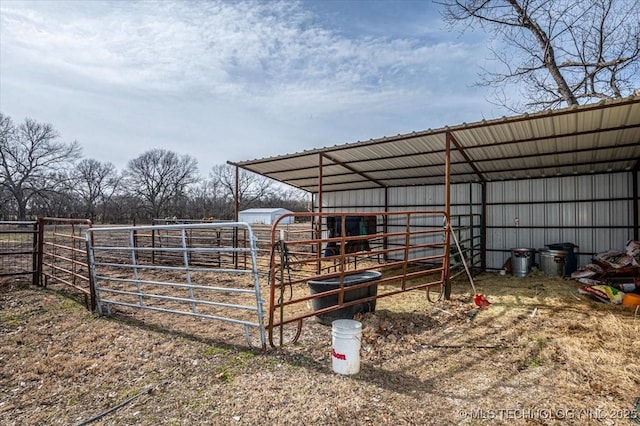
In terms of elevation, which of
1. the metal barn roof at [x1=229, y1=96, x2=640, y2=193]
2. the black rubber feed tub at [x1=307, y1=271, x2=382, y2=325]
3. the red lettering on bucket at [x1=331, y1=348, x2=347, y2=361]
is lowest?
the red lettering on bucket at [x1=331, y1=348, x2=347, y2=361]

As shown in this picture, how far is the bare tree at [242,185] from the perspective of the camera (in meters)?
53.9

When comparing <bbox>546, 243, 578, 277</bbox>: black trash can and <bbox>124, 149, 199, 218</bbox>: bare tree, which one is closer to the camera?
<bbox>546, 243, 578, 277</bbox>: black trash can

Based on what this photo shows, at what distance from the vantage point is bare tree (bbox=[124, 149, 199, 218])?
51.1m

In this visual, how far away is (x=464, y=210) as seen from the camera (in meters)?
10.4

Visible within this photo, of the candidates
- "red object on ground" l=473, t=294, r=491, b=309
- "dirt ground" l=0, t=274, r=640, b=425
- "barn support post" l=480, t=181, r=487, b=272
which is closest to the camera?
"dirt ground" l=0, t=274, r=640, b=425

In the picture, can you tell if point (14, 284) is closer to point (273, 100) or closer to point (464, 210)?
point (273, 100)

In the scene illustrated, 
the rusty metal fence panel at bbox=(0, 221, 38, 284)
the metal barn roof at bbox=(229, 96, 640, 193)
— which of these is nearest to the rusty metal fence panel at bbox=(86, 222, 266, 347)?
the rusty metal fence panel at bbox=(0, 221, 38, 284)

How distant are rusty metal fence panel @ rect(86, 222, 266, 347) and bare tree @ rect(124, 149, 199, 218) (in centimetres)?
4351

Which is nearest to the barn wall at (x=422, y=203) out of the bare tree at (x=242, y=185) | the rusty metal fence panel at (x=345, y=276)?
the rusty metal fence panel at (x=345, y=276)

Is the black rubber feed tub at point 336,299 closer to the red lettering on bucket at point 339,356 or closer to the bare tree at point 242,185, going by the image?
the red lettering on bucket at point 339,356

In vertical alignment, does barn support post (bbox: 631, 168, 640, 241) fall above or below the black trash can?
above

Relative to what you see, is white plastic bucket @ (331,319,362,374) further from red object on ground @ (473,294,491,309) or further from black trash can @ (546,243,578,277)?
black trash can @ (546,243,578,277)

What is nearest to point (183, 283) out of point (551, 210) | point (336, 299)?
point (336, 299)

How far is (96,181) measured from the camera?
53.2 meters
